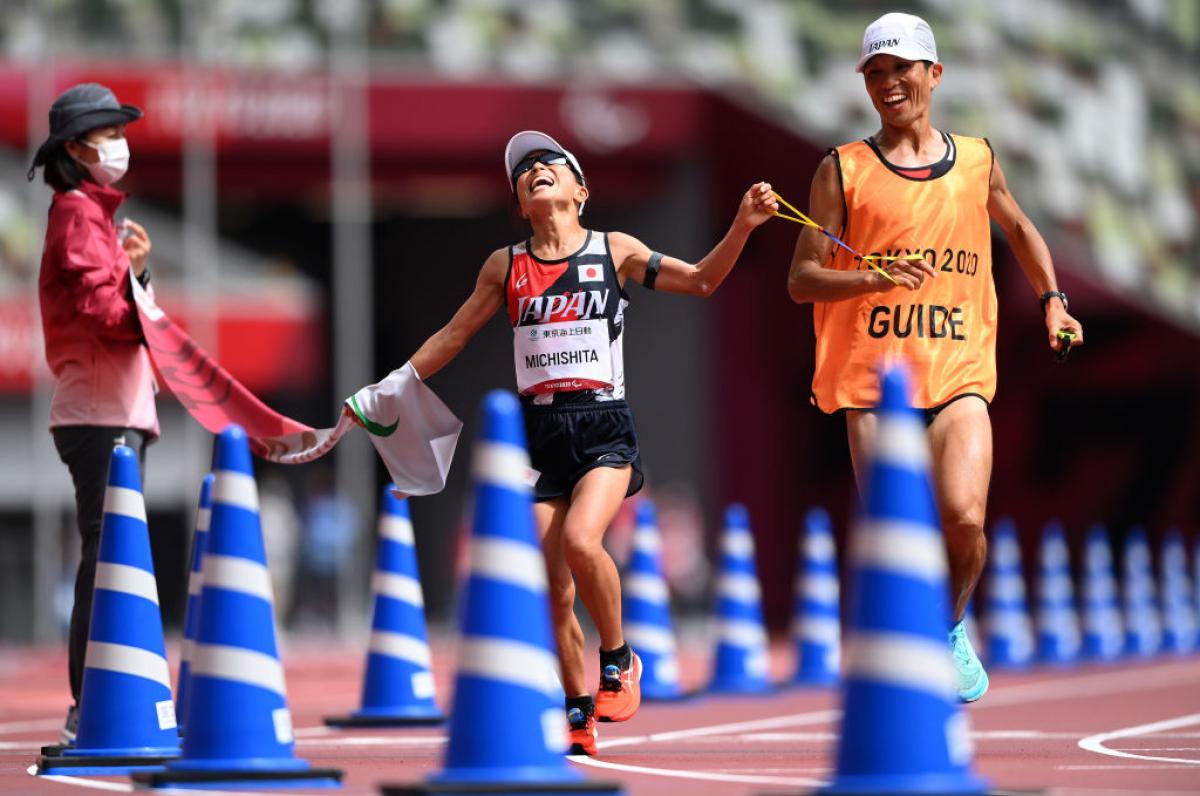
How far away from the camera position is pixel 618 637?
29.9ft

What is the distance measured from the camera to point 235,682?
765 cm

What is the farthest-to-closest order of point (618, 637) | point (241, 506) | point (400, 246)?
1. point (400, 246)
2. point (618, 637)
3. point (241, 506)

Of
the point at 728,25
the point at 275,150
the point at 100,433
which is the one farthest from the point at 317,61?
the point at 100,433

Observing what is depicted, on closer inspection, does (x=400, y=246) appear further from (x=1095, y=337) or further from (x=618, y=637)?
(x=618, y=637)

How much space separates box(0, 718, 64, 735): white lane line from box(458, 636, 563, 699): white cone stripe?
5.80m

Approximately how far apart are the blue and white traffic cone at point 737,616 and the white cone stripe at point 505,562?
923 centimetres

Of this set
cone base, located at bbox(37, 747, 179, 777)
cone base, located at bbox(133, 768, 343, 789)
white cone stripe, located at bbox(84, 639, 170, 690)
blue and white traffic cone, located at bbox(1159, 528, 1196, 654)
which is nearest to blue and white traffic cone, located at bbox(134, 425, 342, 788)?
cone base, located at bbox(133, 768, 343, 789)

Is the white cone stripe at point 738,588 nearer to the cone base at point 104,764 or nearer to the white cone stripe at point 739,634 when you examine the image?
the white cone stripe at point 739,634

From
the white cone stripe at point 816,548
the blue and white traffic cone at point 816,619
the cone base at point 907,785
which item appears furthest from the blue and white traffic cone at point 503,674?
the white cone stripe at point 816,548

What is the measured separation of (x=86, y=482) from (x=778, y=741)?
3.28 meters

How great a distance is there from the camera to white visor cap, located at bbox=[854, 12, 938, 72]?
8.91 meters

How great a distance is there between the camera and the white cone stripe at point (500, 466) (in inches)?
269

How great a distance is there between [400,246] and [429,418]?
27.7m

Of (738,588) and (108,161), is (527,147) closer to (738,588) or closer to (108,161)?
(108,161)
